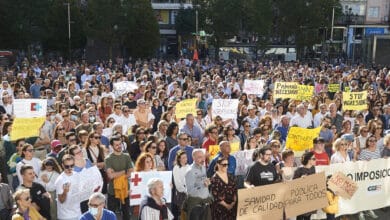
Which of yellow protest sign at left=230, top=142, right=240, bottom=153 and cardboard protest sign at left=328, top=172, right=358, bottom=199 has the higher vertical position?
yellow protest sign at left=230, top=142, right=240, bottom=153

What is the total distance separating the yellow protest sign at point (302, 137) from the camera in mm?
10156

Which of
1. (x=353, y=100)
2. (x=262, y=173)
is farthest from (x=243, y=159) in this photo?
(x=353, y=100)

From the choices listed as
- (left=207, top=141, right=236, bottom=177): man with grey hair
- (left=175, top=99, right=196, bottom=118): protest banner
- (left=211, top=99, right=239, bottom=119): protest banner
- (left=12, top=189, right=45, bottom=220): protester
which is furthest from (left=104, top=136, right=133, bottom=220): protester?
(left=211, top=99, right=239, bottom=119): protest banner

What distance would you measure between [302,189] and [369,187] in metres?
1.76

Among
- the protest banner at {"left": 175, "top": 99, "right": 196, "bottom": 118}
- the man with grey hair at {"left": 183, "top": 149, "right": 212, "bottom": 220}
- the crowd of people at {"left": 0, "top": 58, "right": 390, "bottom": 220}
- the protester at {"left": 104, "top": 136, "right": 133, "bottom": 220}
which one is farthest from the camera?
the protest banner at {"left": 175, "top": 99, "right": 196, "bottom": 118}

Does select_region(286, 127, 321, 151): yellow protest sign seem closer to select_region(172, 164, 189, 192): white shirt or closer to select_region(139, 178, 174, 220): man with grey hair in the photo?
select_region(172, 164, 189, 192): white shirt

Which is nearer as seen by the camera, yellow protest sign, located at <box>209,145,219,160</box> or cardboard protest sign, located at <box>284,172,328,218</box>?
cardboard protest sign, located at <box>284,172,328,218</box>

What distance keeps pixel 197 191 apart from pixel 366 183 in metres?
3.08

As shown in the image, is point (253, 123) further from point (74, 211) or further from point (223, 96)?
point (74, 211)

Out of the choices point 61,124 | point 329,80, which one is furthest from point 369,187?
point 329,80

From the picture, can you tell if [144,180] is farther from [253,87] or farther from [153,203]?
[253,87]

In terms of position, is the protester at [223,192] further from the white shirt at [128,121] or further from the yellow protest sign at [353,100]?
the yellow protest sign at [353,100]

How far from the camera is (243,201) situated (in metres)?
7.45

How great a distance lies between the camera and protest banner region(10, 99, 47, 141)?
10.0 m
